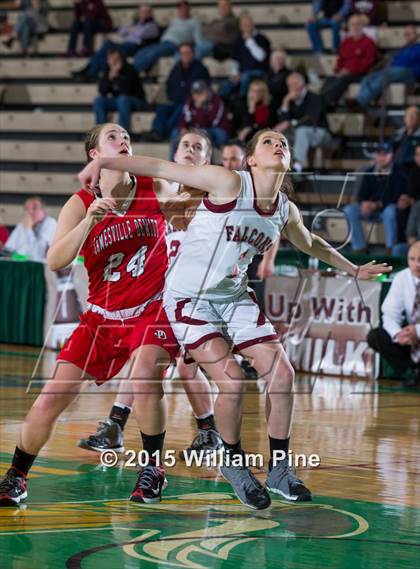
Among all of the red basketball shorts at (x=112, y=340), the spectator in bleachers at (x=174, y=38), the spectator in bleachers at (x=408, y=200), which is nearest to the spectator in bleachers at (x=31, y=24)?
the spectator in bleachers at (x=174, y=38)

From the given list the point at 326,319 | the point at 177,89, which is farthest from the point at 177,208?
the point at 177,89

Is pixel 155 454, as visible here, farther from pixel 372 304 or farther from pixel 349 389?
pixel 372 304

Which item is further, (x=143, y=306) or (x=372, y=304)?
(x=372, y=304)

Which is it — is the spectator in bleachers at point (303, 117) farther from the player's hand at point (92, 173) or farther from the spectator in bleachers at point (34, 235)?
the player's hand at point (92, 173)

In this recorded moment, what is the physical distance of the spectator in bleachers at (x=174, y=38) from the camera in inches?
754

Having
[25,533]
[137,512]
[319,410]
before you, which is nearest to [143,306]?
[137,512]

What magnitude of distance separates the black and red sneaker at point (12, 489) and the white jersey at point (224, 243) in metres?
1.20

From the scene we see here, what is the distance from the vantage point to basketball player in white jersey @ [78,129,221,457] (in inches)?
287

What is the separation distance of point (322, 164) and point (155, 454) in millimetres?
11108

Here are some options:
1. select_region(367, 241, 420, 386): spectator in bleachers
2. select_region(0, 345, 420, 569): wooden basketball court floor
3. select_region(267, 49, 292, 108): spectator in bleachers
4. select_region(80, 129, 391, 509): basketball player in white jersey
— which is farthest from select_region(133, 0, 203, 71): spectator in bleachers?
select_region(80, 129, 391, 509): basketball player in white jersey

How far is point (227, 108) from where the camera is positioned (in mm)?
17375

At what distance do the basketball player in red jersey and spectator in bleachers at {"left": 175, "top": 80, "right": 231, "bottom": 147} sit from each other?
10.5m

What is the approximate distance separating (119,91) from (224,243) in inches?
530

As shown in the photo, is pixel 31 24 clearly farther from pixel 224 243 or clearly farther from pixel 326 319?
pixel 224 243
